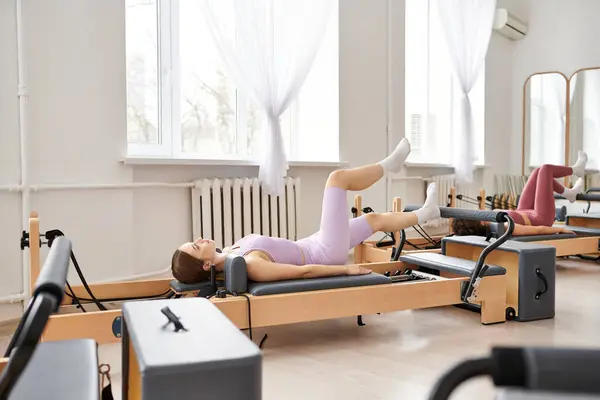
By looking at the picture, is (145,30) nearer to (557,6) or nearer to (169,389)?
(169,389)

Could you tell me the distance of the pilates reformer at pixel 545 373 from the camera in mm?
543

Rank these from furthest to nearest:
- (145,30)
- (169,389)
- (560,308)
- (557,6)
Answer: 1. (557,6)
2. (145,30)
3. (560,308)
4. (169,389)

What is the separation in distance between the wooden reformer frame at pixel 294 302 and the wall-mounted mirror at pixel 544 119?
471 centimetres

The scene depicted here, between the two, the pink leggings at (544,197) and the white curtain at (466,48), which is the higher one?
the white curtain at (466,48)

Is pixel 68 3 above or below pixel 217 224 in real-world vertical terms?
above

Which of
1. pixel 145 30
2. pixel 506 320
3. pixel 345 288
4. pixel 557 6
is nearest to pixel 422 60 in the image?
pixel 557 6

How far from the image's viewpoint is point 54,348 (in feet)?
4.47

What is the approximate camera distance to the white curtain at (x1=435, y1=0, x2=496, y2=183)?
20.6ft

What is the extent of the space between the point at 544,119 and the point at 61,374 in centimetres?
711

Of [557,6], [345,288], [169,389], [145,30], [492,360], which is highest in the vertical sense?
[557,6]

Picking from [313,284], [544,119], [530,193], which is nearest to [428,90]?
[544,119]

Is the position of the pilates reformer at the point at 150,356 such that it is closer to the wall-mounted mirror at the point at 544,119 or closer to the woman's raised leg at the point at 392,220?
the woman's raised leg at the point at 392,220

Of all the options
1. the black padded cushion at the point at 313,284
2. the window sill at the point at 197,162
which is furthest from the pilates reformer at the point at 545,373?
the window sill at the point at 197,162

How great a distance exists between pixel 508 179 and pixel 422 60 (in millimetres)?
2126
